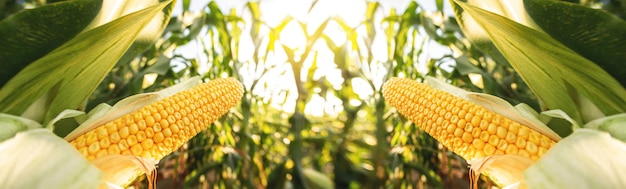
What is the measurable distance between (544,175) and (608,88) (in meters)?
0.13

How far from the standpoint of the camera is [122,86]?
54 centimetres

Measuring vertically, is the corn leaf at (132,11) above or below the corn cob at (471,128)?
above

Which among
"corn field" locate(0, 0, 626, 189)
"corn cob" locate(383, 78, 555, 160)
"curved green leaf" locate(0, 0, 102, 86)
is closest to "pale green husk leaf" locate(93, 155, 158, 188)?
"corn field" locate(0, 0, 626, 189)

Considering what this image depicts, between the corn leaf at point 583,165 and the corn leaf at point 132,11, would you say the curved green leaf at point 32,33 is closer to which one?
the corn leaf at point 132,11

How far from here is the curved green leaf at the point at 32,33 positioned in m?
0.35

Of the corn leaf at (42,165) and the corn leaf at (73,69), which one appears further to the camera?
the corn leaf at (73,69)

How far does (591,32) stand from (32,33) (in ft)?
1.55

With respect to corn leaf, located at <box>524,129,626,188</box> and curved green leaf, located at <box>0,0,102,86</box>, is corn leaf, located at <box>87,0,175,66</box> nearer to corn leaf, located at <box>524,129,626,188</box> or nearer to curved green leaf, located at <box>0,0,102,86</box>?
curved green leaf, located at <box>0,0,102,86</box>

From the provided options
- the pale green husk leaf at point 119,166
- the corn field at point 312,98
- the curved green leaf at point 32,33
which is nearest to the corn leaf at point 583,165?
the corn field at point 312,98

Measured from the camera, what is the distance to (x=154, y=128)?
0.38 meters

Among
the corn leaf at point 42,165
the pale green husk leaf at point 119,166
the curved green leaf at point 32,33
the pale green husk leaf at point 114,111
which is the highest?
the curved green leaf at point 32,33

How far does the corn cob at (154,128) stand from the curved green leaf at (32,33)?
87 mm

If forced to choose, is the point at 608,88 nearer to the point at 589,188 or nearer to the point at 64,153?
the point at 589,188

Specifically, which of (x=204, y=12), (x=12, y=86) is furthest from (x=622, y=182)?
(x=204, y=12)
